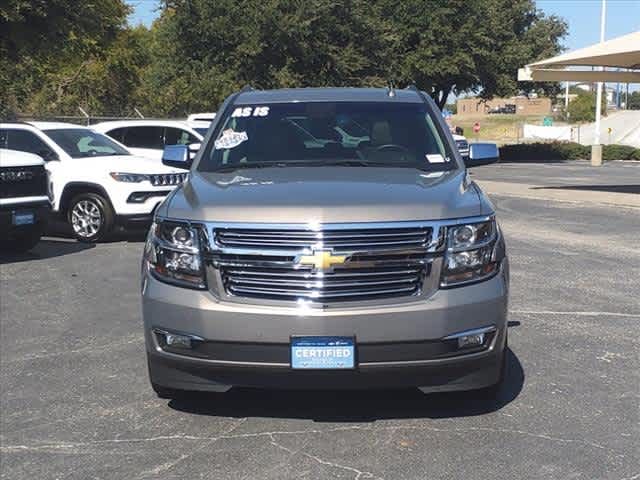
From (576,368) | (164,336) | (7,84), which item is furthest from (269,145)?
(7,84)

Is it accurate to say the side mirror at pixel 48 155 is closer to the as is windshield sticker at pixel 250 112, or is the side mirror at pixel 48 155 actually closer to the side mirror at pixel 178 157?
the side mirror at pixel 178 157

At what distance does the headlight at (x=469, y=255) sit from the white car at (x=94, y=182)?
25.9ft

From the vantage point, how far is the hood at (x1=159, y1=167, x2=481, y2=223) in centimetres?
427

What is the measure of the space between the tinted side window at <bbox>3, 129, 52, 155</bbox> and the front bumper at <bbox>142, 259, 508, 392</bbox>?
28.4 feet

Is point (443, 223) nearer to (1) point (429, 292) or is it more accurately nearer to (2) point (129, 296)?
(1) point (429, 292)

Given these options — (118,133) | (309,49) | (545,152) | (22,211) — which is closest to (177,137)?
(118,133)

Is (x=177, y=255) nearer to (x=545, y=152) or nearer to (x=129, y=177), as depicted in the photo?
(x=129, y=177)

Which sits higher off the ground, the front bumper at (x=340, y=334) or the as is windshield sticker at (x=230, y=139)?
the as is windshield sticker at (x=230, y=139)

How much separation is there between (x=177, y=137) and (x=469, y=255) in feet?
36.4

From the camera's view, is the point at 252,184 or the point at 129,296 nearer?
the point at 252,184

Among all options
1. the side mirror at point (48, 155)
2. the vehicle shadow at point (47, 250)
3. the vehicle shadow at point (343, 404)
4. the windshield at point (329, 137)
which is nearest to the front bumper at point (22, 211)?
the vehicle shadow at point (47, 250)

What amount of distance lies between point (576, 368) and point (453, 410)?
129 cm

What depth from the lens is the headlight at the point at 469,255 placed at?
14.2 feet

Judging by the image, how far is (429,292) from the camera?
4285 mm
